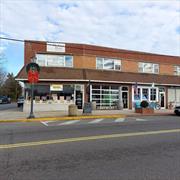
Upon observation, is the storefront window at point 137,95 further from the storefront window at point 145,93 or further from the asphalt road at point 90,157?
the asphalt road at point 90,157

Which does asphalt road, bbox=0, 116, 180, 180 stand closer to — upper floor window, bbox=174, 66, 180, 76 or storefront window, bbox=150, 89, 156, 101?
storefront window, bbox=150, 89, 156, 101

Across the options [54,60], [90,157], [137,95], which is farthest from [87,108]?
[90,157]

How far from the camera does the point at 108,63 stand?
115 ft

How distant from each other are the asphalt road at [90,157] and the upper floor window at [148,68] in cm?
2553

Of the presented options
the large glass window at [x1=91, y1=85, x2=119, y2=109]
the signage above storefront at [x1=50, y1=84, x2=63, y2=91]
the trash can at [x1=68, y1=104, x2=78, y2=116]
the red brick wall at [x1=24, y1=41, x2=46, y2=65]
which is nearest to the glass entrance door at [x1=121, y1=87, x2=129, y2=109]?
the large glass window at [x1=91, y1=85, x2=119, y2=109]

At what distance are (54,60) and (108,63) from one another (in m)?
6.06

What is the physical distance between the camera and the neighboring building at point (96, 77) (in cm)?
3116

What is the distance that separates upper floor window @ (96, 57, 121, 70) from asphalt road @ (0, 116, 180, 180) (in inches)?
891

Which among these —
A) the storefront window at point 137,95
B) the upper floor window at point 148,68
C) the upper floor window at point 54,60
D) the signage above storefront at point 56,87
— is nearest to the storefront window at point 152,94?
the storefront window at point 137,95

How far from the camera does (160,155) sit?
29.0 feet

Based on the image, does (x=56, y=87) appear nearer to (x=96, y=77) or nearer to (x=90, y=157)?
(x=96, y=77)

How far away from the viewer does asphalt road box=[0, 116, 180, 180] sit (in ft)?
22.4

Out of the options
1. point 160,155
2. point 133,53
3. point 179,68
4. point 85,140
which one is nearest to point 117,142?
point 85,140

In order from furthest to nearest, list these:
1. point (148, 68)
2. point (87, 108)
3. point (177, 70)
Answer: point (177, 70), point (148, 68), point (87, 108)
